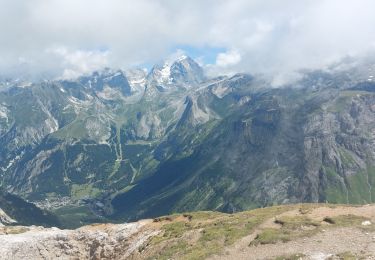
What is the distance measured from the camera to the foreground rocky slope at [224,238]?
214 feet

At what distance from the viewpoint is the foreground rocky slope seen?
65125 millimetres

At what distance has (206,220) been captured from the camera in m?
96.2

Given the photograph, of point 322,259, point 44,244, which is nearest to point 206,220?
point 44,244

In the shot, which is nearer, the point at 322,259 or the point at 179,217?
the point at 322,259

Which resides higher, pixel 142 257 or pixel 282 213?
pixel 282 213

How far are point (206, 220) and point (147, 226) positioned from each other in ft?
41.1

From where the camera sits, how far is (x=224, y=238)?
256 feet

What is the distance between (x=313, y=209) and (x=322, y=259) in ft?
92.4

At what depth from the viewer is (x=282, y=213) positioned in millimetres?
87500

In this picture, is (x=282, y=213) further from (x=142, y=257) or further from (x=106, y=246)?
(x=106, y=246)

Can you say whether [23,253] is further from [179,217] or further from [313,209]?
[313,209]

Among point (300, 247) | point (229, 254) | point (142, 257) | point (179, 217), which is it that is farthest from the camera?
point (179, 217)

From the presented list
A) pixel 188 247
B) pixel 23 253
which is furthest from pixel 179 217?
pixel 23 253

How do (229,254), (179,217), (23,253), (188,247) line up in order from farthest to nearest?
(179,217)
(23,253)
(188,247)
(229,254)
